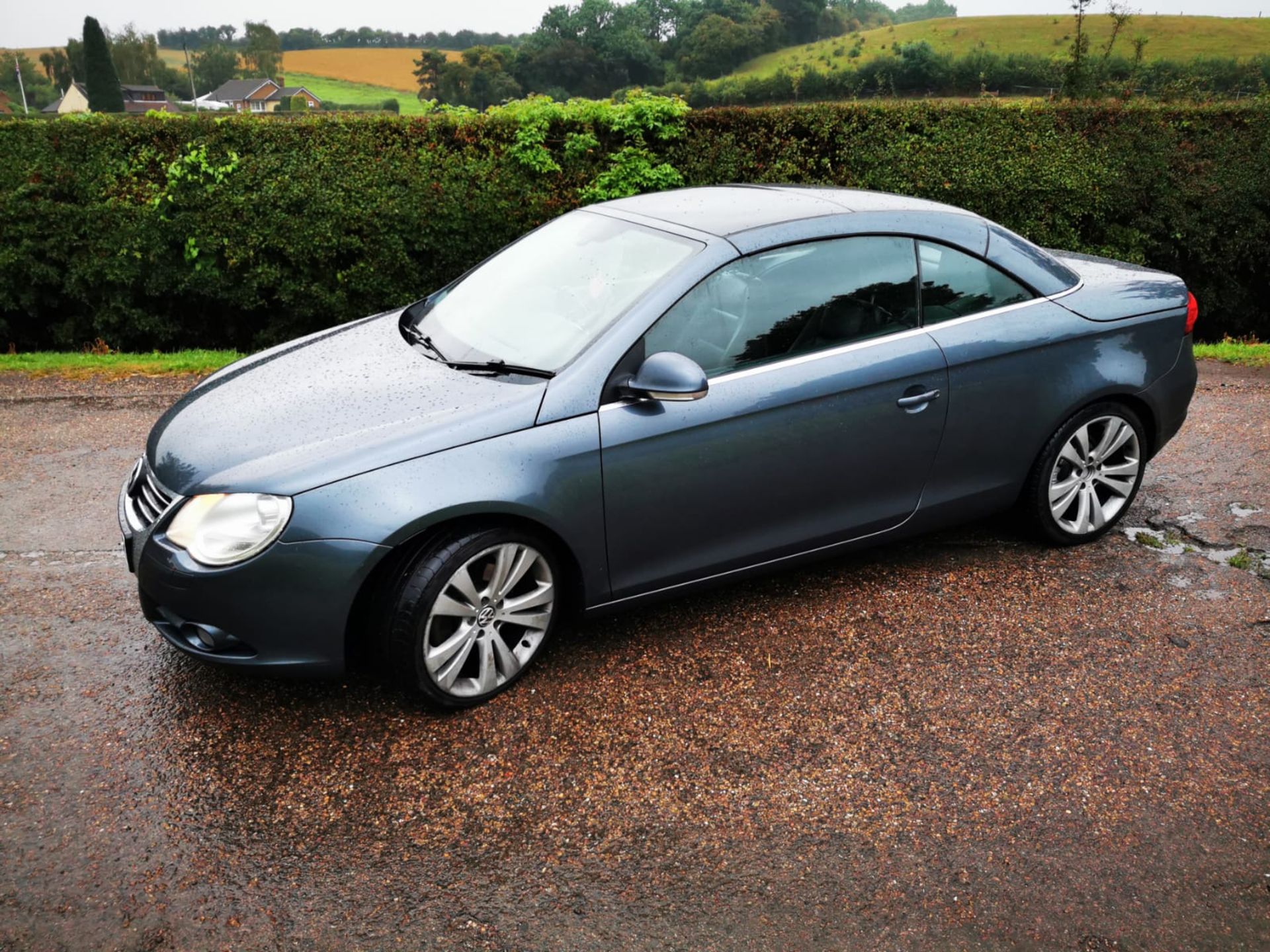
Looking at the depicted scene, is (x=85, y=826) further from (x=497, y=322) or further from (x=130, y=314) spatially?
(x=130, y=314)

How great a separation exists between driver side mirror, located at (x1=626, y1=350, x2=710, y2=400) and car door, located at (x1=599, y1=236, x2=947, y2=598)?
0.40ft

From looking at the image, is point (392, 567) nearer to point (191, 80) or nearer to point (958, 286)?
point (958, 286)

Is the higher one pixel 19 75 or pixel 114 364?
pixel 19 75

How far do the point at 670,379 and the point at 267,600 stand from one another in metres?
1.46

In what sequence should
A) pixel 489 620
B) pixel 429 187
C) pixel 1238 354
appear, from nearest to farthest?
pixel 489 620 < pixel 1238 354 < pixel 429 187

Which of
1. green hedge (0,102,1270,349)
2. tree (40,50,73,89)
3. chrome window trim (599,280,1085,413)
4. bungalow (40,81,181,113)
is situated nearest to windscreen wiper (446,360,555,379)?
chrome window trim (599,280,1085,413)

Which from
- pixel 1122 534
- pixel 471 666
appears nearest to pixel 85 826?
pixel 471 666

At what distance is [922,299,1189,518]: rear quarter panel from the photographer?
417 centimetres

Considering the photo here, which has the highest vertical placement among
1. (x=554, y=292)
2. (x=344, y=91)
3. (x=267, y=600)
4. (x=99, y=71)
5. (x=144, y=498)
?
(x=99, y=71)

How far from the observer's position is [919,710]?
142 inches

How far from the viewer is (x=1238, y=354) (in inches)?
338

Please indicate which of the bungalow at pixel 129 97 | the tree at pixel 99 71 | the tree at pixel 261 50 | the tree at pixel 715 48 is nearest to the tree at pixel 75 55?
the bungalow at pixel 129 97

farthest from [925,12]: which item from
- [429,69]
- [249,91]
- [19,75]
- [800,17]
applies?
[19,75]

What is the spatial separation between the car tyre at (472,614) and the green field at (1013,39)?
57829 mm
